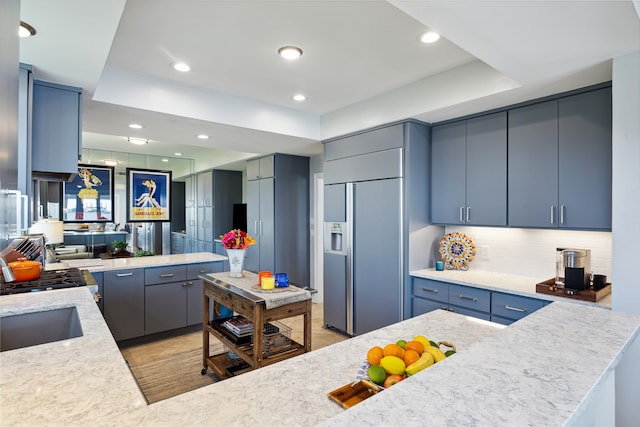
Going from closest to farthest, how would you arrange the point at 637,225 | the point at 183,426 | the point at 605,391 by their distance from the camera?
1. the point at 183,426
2. the point at 605,391
3. the point at 637,225

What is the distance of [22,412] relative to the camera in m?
0.84

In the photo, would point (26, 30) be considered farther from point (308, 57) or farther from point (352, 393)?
point (352, 393)

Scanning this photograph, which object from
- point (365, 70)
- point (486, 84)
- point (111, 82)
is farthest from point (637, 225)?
point (111, 82)

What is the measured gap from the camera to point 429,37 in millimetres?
2234

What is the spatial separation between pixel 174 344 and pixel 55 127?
2324 mm

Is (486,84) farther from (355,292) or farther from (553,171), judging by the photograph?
(355,292)

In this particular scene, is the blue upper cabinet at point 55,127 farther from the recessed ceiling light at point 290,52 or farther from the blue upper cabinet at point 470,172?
the blue upper cabinet at point 470,172

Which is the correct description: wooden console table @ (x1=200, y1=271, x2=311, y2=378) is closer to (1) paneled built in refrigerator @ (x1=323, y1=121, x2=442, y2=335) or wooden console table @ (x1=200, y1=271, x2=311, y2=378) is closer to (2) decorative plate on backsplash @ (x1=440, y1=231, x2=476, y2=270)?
(1) paneled built in refrigerator @ (x1=323, y1=121, x2=442, y2=335)

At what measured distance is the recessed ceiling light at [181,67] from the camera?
8.62 ft

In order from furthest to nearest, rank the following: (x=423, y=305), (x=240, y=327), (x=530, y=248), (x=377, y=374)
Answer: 1. (x=423, y=305)
2. (x=530, y=248)
3. (x=240, y=327)
4. (x=377, y=374)

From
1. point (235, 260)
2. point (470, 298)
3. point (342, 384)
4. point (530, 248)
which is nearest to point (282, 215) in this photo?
point (235, 260)

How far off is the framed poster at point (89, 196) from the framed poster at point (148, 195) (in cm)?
33

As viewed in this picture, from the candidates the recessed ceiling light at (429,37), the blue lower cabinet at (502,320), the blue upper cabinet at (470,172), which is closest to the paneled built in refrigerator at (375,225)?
the blue upper cabinet at (470,172)

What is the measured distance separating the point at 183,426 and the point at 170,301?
3291mm
